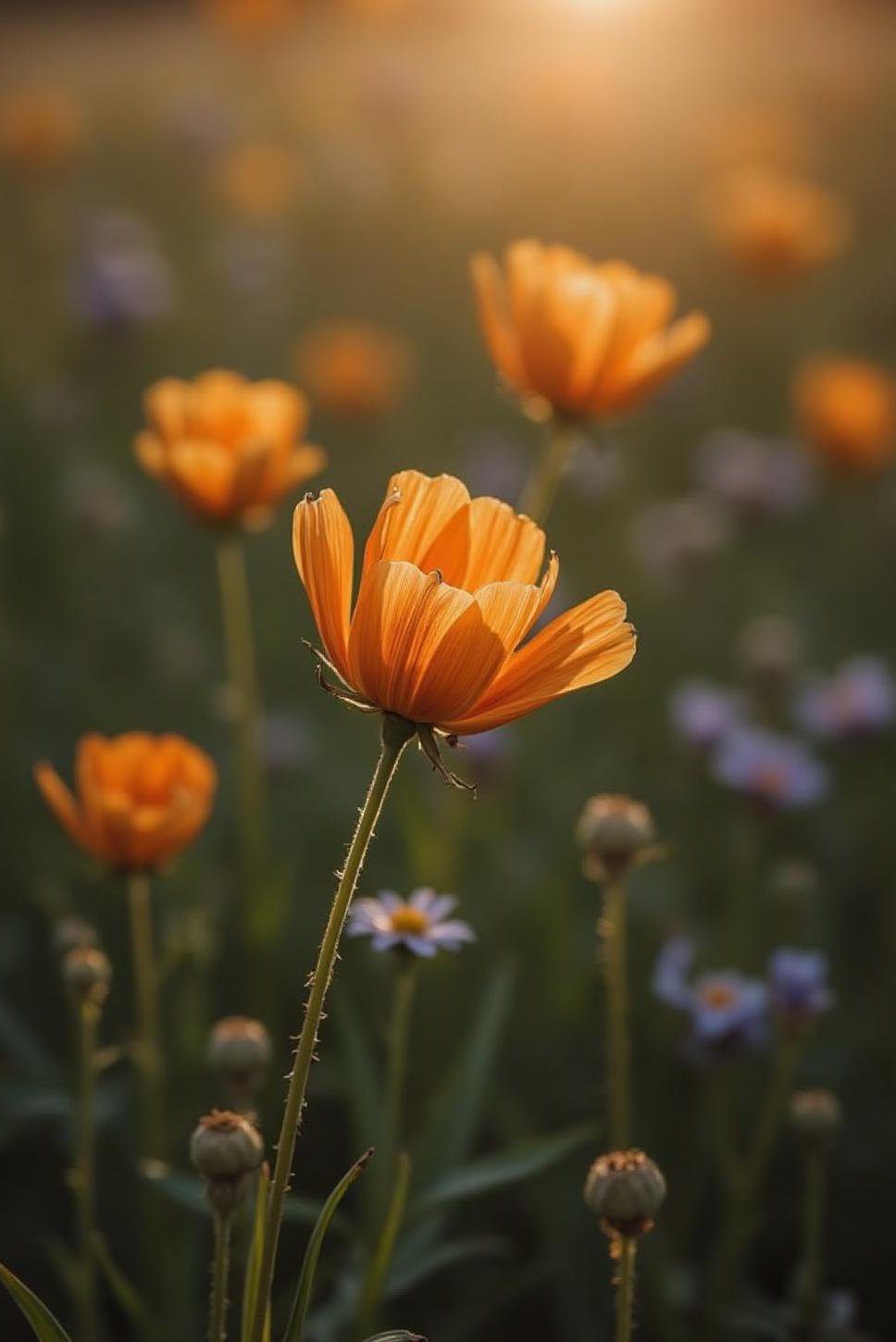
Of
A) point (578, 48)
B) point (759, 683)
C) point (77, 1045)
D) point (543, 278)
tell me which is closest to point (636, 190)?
Answer: point (578, 48)

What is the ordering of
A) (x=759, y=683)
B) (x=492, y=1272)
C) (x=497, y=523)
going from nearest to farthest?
(x=497, y=523) → (x=492, y=1272) → (x=759, y=683)

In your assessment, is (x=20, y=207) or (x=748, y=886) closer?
(x=748, y=886)

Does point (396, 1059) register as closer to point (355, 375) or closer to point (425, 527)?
point (425, 527)

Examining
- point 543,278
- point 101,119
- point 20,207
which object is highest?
point 101,119

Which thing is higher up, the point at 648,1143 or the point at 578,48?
the point at 578,48

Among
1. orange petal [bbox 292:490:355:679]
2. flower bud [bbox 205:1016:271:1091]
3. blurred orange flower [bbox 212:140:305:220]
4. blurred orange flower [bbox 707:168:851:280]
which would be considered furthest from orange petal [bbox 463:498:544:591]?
blurred orange flower [bbox 212:140:305:220]

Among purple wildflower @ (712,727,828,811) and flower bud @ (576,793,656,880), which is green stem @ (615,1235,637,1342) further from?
purple wildflower @ (712,727,828,811)

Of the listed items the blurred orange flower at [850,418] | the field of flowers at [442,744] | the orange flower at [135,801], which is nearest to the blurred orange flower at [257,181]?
the field of flowers at [442,744]

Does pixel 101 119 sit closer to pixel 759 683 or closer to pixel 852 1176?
pixel 759 683

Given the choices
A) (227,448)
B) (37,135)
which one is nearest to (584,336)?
(227,448)

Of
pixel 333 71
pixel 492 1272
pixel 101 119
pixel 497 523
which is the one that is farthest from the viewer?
pixel 333 71
